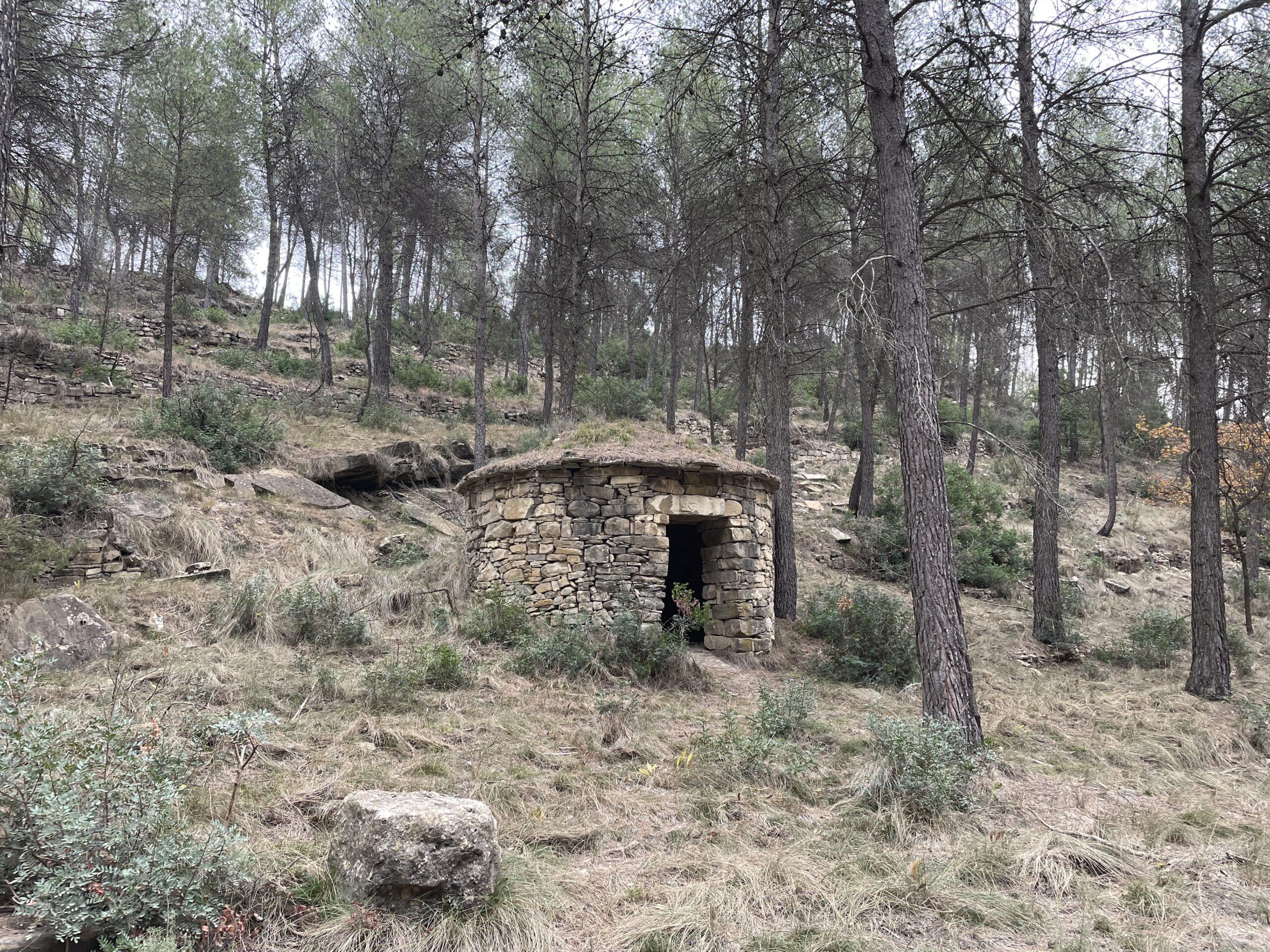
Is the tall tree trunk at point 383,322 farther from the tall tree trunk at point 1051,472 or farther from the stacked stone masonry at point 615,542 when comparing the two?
the tall tree trunk at point 1051,472

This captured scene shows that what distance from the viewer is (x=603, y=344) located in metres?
26.8

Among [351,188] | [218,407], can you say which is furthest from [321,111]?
[218,407]

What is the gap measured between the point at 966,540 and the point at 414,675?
431 inches

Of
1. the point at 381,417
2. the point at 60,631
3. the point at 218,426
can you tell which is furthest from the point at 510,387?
the point at 60,631

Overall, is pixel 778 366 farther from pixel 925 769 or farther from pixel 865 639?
pixel 925 769

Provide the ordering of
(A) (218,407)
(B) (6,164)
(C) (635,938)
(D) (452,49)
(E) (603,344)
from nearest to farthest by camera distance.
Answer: (C) (635,938) < (B) (6,164) < (A) (218,407) < (D) (452,49) < (E) (603,344)

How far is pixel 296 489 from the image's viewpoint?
11.0m

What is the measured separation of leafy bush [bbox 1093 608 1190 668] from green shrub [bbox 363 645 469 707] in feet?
27.1

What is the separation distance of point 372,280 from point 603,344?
8.25 meters

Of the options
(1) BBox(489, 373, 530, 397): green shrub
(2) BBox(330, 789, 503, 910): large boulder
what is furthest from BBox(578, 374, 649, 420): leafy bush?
(2) BBox(330, 789, 503, 910): large boulder

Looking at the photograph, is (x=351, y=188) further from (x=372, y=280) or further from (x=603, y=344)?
(x=603, y=344)

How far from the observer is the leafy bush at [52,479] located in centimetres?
762

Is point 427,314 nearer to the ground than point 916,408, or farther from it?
farther from it

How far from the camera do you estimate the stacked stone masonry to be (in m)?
7.99
